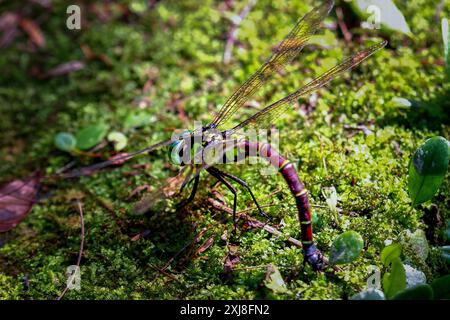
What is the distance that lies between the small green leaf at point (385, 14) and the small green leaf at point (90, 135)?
89.0 inches

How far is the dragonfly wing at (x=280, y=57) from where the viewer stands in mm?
3010

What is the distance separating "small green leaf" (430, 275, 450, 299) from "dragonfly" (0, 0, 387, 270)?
0.53 meters

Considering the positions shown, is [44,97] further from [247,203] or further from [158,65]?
[247,203]

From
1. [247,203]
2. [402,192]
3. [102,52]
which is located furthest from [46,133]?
[402,192]

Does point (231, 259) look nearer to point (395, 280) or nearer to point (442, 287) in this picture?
point (395, 280)

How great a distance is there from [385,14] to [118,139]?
2257mm

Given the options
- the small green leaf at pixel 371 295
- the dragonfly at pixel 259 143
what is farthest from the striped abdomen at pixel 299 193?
the small green leaf at pixel 371 295

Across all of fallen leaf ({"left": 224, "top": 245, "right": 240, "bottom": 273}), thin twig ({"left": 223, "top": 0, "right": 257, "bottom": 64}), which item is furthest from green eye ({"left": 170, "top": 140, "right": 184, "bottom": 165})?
thin twig ({"left": 223, "top": 0, "right": 257, "bottom": 64})

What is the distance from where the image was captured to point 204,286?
97.7 inches

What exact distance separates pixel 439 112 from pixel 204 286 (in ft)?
6.73

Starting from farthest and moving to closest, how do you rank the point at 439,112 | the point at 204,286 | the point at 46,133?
the point at 46,133
the point at 439,112
the point at 204,286

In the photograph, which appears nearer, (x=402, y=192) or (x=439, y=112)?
(x=402, y=192)

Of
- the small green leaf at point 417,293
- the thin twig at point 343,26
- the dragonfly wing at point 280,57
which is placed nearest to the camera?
the small green leaf at point 417,293

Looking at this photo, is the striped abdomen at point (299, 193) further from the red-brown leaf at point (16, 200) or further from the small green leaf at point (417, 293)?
the red-brown leaf at point (16, 200)
